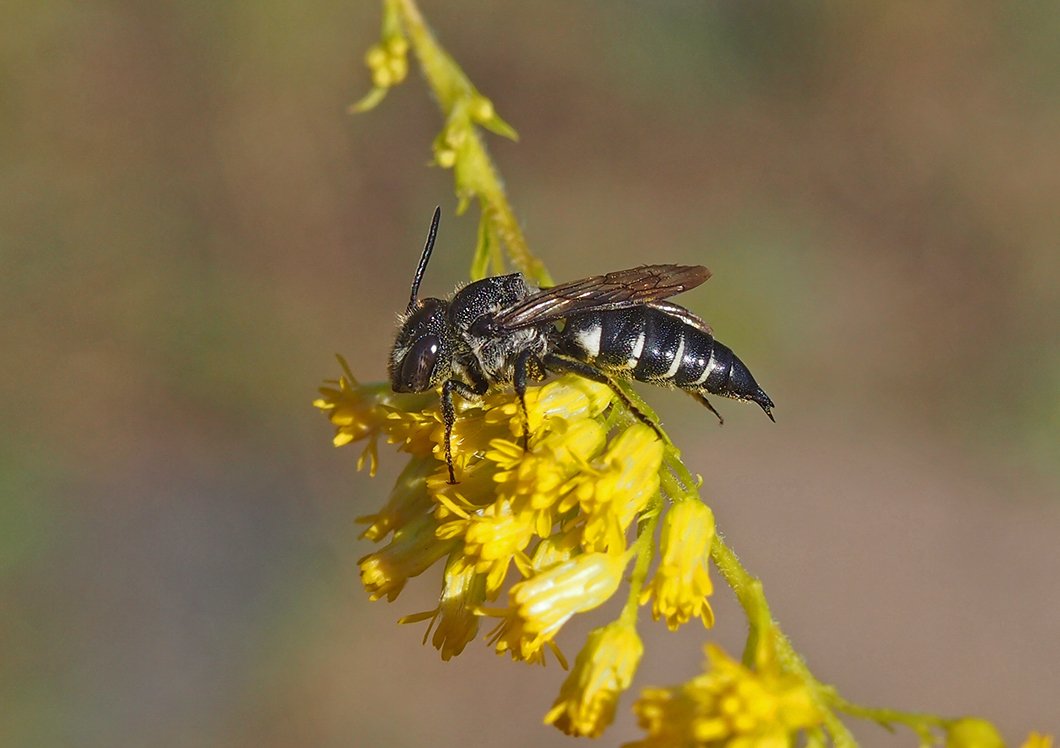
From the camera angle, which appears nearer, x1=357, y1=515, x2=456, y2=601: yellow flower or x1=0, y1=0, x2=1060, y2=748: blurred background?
x1=357, y1=515, x2=456, y2=601: yellow flower

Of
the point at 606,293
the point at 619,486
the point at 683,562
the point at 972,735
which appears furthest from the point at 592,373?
the point at 972,735

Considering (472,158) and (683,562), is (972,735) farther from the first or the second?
(472,158)

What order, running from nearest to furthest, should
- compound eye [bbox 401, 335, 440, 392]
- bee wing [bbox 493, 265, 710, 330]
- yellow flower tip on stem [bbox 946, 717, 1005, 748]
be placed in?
yellow flower tip on stem [bbox 946, 717, 1005, 748] → bee wing [bbox 493, 265, 710, 330] → compound eye [bbox 401, 335, 440, 392]

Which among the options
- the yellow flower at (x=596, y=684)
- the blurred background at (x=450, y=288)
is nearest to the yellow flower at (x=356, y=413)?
the yellow flower at (x=596, y=684)

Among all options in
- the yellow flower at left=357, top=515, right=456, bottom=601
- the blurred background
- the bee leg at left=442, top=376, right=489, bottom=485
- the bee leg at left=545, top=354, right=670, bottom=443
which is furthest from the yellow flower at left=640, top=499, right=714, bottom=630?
the blurred background

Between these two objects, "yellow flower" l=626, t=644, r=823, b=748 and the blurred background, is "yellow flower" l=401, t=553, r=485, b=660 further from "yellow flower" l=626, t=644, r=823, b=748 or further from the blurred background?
the blurred background

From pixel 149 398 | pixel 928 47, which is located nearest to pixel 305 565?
pixel 149 398
